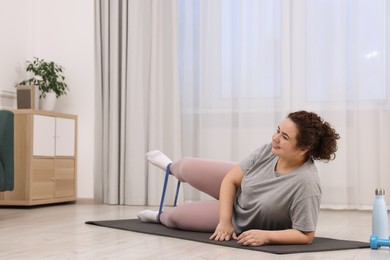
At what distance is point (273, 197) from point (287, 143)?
216mm

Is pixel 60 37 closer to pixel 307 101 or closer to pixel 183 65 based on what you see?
pixel 183 65

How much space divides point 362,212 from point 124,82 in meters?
1.99

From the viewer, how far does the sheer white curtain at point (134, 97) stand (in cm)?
457

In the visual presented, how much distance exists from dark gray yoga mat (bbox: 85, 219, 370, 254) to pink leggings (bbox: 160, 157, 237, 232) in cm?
4

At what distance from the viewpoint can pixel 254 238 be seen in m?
2.25

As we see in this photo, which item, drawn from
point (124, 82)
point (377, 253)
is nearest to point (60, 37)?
point (124, 82)

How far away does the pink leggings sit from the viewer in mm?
2701

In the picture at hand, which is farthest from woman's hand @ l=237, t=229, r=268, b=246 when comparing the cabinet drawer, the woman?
the cabinet drawer

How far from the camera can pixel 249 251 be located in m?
2.20

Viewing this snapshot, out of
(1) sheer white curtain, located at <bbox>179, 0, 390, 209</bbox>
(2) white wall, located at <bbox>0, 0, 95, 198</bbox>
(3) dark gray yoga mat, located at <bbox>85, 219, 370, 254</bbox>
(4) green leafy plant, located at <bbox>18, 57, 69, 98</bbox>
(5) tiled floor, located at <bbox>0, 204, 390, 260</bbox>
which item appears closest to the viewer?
(5) tiled floor, located at <bbox>0, 204, 390, 260</bbox>

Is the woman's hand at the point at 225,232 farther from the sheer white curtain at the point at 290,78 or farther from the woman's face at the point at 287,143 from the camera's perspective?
the sheer white curtain at the point at 290,78

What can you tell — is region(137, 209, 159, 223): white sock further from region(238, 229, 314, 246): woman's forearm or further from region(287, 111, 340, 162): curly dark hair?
region(287, 111, 340, 162): curly dark hair

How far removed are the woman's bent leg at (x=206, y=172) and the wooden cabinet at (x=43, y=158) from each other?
178cm

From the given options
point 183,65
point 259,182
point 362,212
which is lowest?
point 362,212
